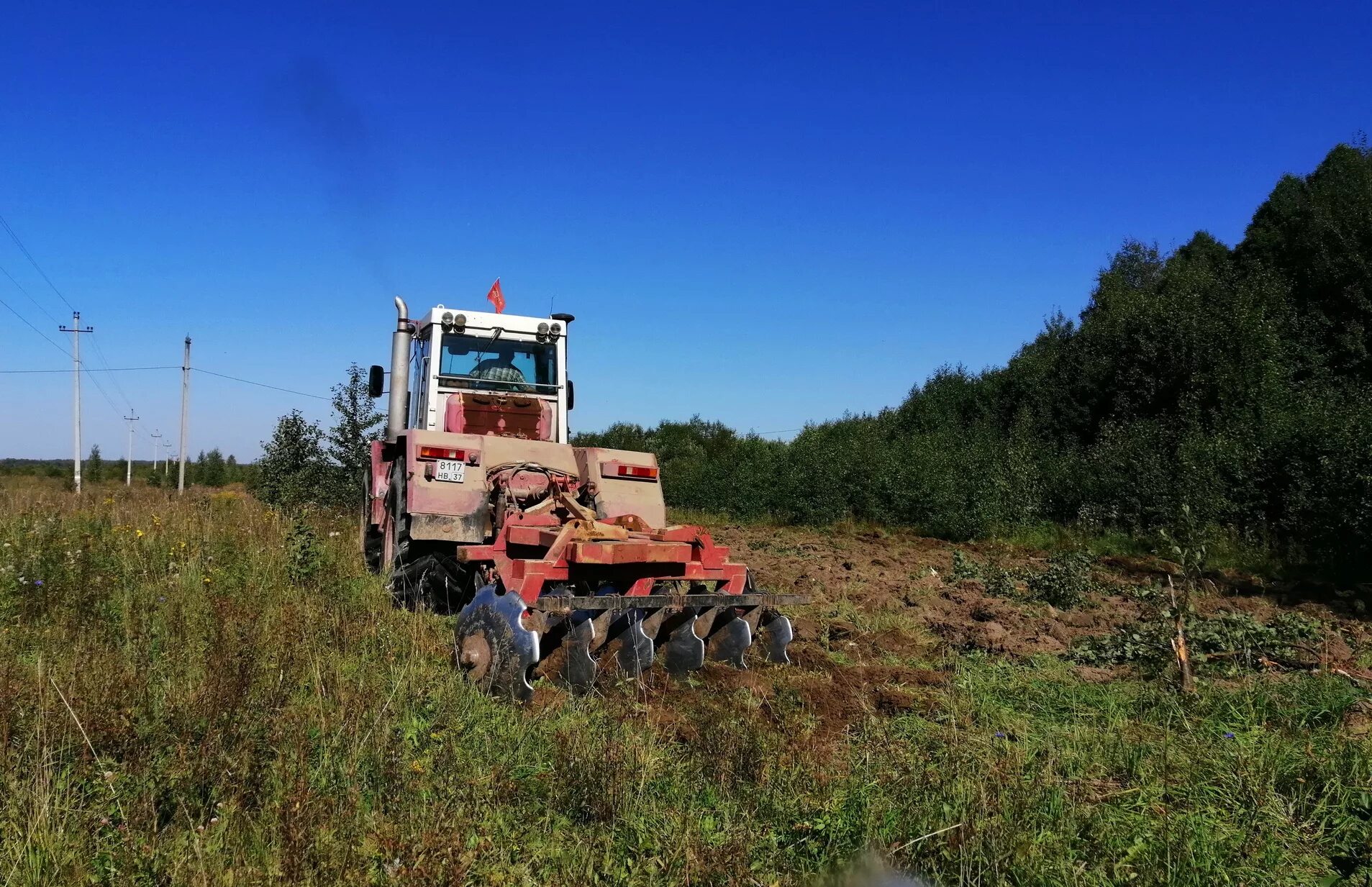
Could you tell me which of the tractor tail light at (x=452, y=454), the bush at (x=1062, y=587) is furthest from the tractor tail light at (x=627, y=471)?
the bush at (x=1062, y=587)

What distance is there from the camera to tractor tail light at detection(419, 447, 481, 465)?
6.98 metres

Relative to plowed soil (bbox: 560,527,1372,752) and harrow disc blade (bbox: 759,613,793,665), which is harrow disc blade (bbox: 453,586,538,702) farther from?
harrow disc blade (bbox: 759,613,793,665)

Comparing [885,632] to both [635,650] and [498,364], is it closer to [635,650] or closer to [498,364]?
[635,650]

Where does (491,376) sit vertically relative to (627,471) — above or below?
above

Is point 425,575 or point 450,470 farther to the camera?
point 425,575

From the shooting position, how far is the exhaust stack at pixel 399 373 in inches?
338

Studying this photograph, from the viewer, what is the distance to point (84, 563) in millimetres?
7137

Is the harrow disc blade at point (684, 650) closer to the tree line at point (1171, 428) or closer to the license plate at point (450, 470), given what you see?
the license plate at point (450, 470)

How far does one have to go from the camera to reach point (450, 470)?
278 inches

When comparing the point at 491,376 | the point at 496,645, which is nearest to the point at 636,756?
the point at 496,645

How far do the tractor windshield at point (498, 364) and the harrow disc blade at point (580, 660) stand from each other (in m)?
3.91

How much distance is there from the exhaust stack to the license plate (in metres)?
1.61

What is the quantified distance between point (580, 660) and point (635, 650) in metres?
0.36

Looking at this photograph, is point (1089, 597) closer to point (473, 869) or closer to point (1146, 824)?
point (1146, 824)
